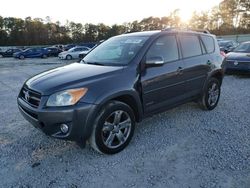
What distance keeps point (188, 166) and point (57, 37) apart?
218 ft

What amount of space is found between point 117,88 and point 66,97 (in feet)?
2.32

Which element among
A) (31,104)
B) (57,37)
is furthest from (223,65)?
(57,37)

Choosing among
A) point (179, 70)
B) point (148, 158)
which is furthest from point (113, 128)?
point (179, 70)

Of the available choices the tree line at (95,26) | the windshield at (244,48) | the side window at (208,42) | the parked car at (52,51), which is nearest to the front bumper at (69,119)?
the side window at (208,42)

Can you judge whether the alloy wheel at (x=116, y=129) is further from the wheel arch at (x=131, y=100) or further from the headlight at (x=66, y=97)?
the headlight at (x=66, y=97)

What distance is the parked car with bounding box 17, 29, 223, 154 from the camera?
330cm

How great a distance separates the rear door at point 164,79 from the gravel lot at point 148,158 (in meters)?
0.56

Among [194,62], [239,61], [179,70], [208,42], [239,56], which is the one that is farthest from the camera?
[239,56]

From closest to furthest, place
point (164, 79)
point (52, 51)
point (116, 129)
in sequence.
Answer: point (116, 129), point (164, 79), point (52, 51)

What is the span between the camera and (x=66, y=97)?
3.29m

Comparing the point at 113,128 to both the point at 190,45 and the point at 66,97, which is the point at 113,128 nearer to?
the point at 66,97

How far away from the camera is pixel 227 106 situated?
5.99 meters

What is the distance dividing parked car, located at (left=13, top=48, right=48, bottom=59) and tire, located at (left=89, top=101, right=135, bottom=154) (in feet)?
95.3

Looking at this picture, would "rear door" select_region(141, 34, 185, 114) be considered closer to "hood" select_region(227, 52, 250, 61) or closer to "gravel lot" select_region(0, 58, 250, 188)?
"gravel lot" select_region(0, 58, 250, 188)
